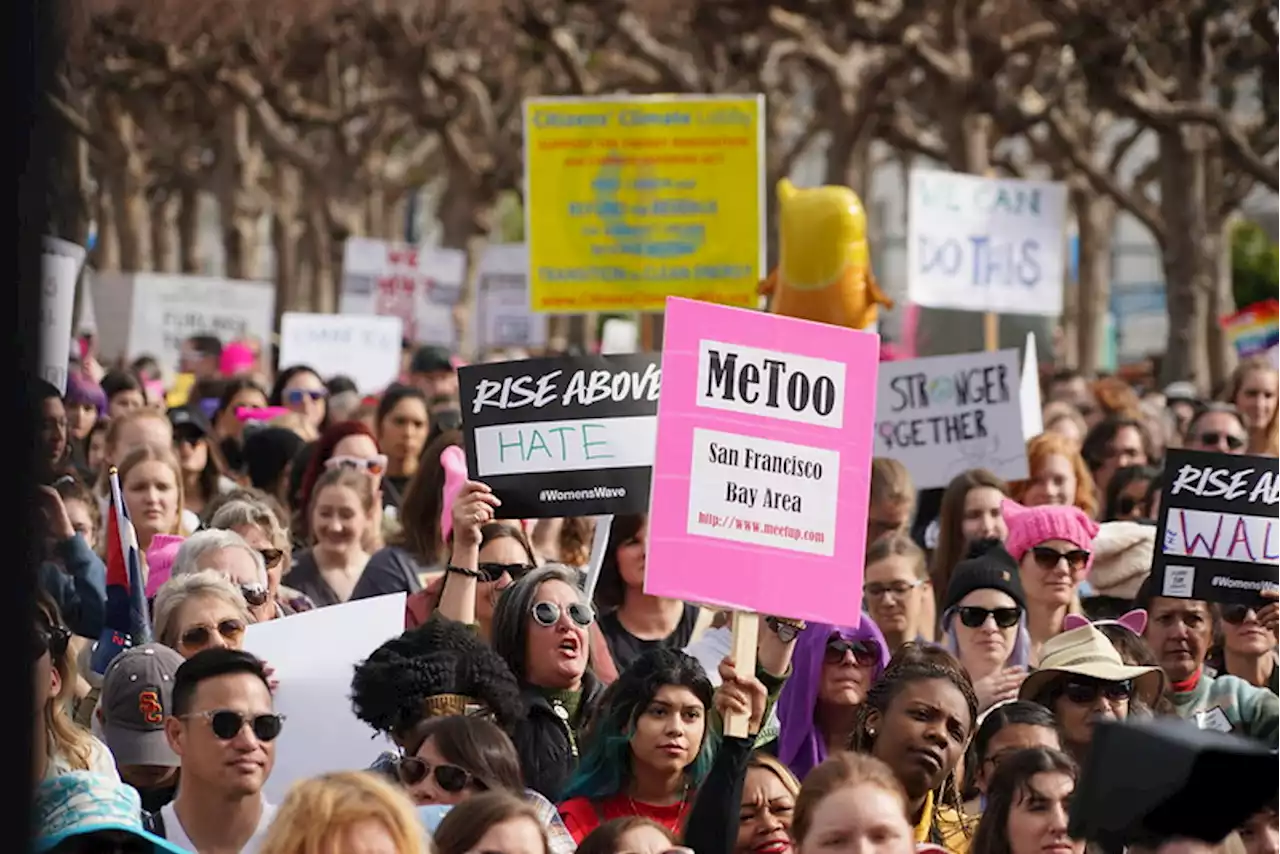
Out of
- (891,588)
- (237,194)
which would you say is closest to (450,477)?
(891,588)

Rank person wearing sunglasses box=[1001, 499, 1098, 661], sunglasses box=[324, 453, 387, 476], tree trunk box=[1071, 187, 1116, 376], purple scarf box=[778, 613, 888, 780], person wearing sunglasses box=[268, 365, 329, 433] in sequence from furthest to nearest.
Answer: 1. tree trunk box=[1071, 187, 1116, 376]
2. person wearing sunglasses box=[268, 365, 329, 433]
3. sunglasses box=[324, 453, 387, 476]
4. person wearing sunglasses box=[1001, 499, 1098, 661]
5. purple scarf box=[778, 613, 888, 780]

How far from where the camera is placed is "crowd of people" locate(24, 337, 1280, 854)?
3791mm

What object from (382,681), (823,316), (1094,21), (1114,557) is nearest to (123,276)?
(1094,21)

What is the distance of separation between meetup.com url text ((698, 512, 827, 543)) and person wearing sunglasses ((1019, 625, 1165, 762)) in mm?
848

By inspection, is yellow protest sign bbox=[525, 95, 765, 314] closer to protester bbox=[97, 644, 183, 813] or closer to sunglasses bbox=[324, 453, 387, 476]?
sunglasses bbox=[324, 453, 387, 476]

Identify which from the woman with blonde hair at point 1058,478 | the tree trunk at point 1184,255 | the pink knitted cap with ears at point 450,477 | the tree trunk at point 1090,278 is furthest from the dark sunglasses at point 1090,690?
the tree trunk at point 1090,278

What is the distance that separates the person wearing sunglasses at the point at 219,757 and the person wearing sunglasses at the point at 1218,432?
569 centimetres

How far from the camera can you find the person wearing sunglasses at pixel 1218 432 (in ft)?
30.6

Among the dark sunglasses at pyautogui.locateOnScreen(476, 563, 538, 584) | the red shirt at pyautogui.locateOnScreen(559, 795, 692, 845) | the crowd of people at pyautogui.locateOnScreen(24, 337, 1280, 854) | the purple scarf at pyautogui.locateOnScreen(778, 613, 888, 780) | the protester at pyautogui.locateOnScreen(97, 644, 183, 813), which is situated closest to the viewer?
the crowd of people at pyautogui.locateOnScreen(24, 337, 1280, 854)

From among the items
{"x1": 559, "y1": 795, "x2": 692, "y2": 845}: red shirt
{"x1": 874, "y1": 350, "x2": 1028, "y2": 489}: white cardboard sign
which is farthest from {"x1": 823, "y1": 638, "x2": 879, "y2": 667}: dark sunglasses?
{"x1": 874, "y1": 350, "x2": 1028, "y2": 489}: white cardboard sign

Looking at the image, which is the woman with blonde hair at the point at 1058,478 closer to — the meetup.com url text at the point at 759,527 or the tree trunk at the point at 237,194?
the meetup.com url text at the point at 759,527

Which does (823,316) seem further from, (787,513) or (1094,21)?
(1094,21)

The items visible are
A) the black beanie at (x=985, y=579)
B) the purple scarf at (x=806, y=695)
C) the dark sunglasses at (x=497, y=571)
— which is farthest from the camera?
the black beanie at (x=985, y=579)

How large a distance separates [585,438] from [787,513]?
4.99 feet
